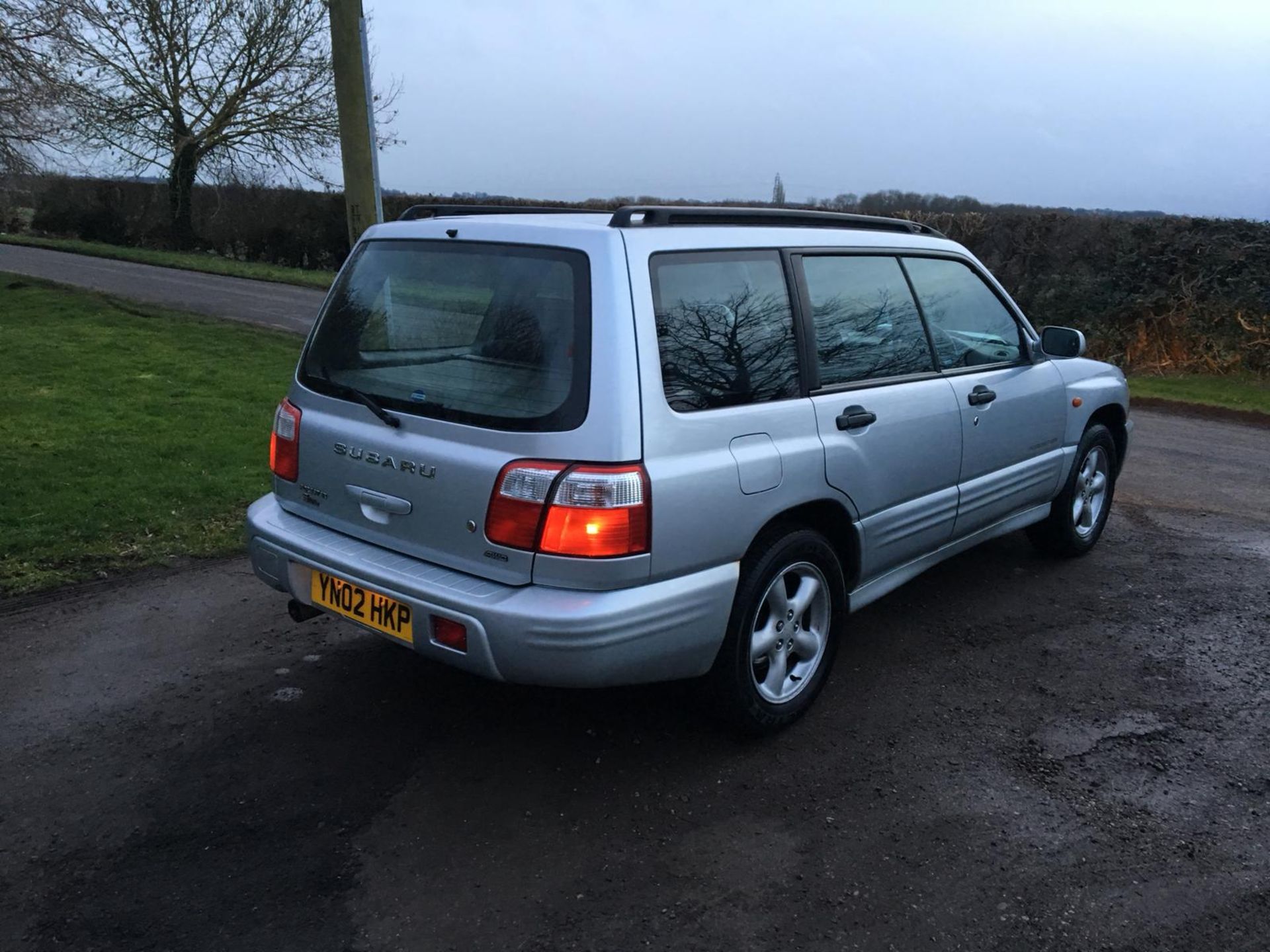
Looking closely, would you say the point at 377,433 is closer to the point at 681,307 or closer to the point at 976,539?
the point at 681,307

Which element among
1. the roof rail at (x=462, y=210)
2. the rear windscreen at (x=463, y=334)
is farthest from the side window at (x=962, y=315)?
the rear windscreen at (x=463, y=334)

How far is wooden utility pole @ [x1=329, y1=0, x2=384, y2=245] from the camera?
7543 millimetres

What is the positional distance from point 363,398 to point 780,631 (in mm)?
1657

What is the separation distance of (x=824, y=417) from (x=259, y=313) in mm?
13535

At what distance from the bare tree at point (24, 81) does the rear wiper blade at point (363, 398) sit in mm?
9871

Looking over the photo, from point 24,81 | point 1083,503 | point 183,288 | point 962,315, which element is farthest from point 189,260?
point 962,315

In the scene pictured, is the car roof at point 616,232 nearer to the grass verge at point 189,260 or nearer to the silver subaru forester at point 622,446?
the silver subaru forester at point 622,446

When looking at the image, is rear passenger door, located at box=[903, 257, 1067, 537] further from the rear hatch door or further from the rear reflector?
the rear reflector

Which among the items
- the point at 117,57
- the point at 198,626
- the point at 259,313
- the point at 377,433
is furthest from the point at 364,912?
the point at 117,57

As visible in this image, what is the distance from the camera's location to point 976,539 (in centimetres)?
490

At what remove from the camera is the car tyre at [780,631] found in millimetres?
3516

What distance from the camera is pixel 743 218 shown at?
3.82m

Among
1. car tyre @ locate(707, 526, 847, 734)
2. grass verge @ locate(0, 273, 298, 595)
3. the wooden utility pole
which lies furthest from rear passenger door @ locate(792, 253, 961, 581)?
the wooden utility pole

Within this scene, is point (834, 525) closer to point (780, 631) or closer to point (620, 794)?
point (780, 631)
